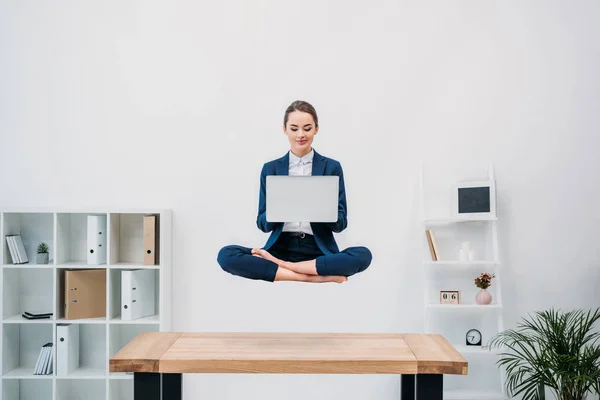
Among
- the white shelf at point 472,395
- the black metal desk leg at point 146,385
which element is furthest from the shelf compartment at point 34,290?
the white shelf at point 472,395

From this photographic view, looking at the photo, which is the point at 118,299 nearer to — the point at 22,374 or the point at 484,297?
the point at 22,374

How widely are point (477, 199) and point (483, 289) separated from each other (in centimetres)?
59

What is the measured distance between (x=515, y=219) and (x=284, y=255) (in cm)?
224

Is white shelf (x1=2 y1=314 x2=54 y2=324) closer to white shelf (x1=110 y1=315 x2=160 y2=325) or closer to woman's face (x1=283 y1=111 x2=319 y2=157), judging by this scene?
white shelf (x1=110 y1=315 x2=160 y2=325)

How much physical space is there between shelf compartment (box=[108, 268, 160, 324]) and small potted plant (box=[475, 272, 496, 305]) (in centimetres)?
210

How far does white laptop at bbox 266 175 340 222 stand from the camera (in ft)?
8.61

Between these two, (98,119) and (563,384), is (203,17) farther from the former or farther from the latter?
(563,384)

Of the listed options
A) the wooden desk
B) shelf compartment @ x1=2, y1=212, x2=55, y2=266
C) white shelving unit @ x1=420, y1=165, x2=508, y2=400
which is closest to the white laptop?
the wooden desk

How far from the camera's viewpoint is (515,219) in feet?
14.5

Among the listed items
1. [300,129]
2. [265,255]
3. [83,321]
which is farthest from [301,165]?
[83,321]

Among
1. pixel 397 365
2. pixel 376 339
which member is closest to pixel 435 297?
pixel 376 339

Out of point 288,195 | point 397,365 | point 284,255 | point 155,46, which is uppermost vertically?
point 155,46

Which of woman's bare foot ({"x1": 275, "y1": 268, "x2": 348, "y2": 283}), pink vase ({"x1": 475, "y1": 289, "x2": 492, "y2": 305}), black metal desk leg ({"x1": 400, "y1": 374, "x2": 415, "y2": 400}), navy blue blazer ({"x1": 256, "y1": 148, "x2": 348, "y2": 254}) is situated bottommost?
black metal desk leg ({"x1": 400, "y1": 374, "x2": 415, "y2": 400})

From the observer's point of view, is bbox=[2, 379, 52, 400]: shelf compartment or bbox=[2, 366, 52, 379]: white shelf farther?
bbox=[2, 379, 52, 400]: shelf compartment
